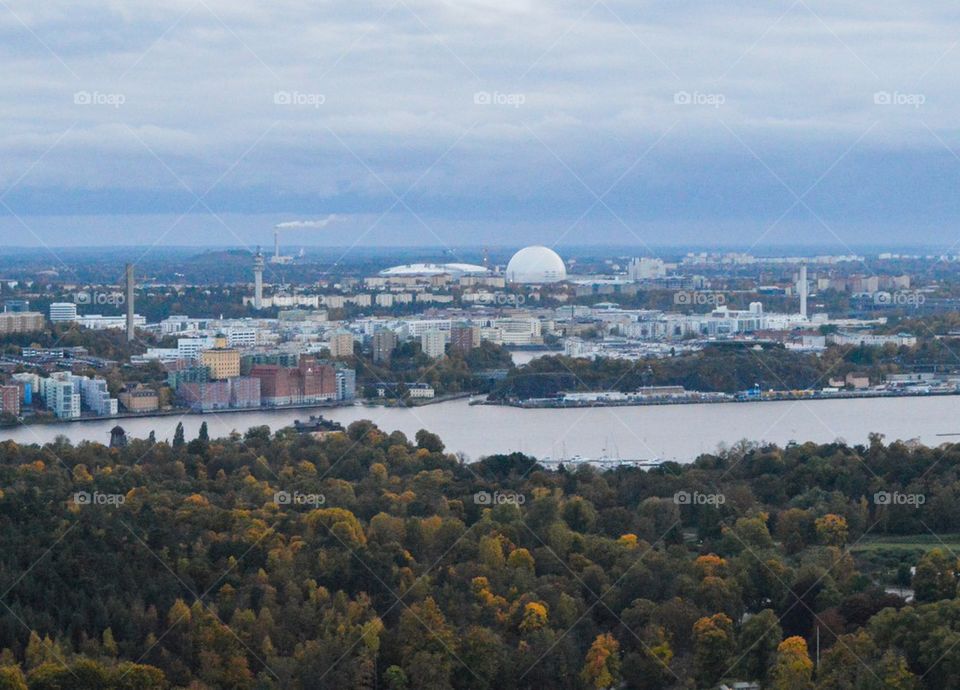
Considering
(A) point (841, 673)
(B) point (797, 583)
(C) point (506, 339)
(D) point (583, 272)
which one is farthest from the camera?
(D) point (583, 272)

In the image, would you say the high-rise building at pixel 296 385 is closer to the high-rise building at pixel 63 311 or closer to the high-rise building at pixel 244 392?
the high-rise building at pixel 244 392

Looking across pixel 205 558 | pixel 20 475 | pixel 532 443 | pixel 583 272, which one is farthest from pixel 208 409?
pixel 583 272

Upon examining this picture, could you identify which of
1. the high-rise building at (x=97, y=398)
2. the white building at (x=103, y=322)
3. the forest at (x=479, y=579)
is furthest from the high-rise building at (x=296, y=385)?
the forest at (x=479, y=579)

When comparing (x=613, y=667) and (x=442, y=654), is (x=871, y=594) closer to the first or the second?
(x=613, y=667)

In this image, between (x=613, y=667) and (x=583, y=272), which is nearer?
(x=613, y=667)

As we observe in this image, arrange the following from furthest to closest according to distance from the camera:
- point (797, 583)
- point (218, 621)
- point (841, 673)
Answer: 1. point (797, 583)
2. point (218, 621)
3. point (841, 673)

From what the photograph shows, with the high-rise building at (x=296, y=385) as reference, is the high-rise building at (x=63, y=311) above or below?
above

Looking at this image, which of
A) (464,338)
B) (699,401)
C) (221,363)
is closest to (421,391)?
(221,363)
